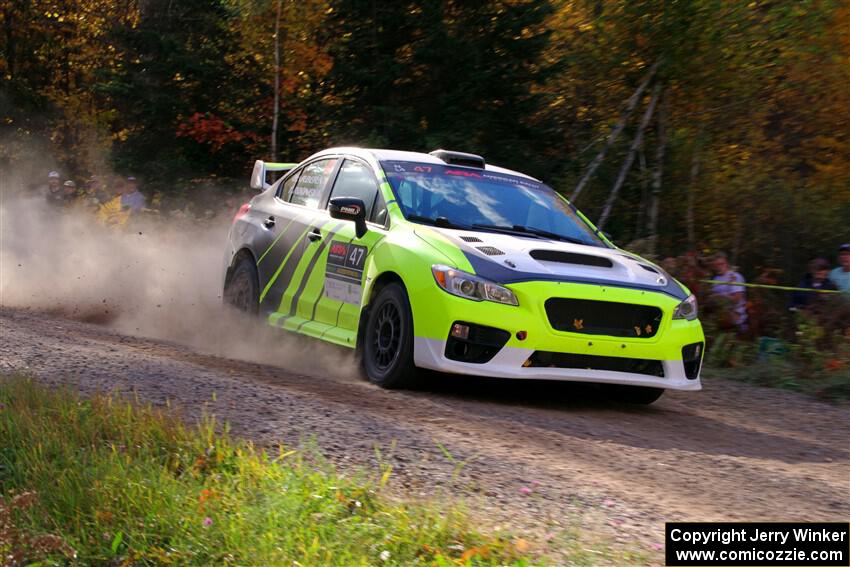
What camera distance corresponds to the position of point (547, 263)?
7.71 meters

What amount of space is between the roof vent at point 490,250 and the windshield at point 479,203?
66cm

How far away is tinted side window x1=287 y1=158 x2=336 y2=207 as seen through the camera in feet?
32.0

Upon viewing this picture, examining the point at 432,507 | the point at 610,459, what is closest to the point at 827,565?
the point at 432,507

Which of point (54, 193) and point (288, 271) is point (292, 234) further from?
point (54, 193)

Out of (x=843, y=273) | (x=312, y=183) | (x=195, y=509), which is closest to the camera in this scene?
(x=195, y=509)

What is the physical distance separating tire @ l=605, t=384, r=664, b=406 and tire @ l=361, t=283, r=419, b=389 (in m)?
1.65

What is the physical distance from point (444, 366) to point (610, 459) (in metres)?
1.77

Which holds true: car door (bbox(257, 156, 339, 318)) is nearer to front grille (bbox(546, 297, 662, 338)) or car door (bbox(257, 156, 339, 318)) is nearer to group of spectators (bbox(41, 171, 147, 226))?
front grille (bbox(546, 297, 662, 338))

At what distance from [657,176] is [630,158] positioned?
447mm

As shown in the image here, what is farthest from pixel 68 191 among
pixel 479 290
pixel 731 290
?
pixel 479 290

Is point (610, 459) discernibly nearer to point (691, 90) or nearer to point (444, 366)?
point (444, 366)

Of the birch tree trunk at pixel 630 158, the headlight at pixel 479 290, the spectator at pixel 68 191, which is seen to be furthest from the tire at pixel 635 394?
the spectator at pixel 68 191

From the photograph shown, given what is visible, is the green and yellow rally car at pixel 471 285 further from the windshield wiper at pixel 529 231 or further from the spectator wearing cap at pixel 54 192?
the spectator wearing cap at pixel 54 192

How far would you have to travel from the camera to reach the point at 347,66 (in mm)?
18578
